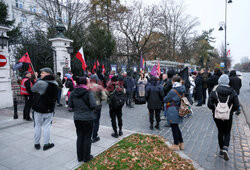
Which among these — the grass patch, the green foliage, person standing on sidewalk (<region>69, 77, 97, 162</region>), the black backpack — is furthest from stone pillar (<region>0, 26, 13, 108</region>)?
the green foliage

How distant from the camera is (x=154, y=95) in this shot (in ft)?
18.5

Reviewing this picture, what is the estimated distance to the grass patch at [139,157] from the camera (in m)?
3.58

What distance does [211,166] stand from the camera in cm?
361

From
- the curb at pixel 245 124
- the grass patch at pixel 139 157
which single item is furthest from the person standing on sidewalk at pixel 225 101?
the curb at pixel 245 124

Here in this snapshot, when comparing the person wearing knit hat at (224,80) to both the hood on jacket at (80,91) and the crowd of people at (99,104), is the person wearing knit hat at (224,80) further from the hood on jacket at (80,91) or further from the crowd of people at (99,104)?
the hood on jacket at (80,91)

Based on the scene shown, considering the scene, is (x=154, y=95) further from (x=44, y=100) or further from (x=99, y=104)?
(x=44, y=100)

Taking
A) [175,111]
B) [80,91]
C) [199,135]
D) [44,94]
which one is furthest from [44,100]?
[199,135]

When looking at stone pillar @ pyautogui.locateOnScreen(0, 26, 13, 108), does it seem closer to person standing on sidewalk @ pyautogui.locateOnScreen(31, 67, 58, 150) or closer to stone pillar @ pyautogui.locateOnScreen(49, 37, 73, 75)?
stone pillar @ pyautogui.locateOnScreen(49, 37, 73, 75)

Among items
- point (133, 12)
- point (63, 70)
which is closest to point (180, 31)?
A: point (133, 12)

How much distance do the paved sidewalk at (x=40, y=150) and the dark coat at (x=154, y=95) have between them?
3.99 ft

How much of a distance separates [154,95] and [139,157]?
231 centimetres

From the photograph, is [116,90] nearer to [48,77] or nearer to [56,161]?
[48,77]

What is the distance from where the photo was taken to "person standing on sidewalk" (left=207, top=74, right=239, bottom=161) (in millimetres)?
3744

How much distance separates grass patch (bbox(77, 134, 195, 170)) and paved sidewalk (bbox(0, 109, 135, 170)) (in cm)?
30
